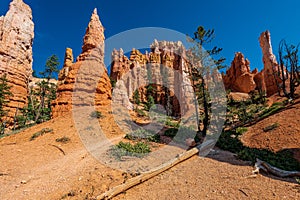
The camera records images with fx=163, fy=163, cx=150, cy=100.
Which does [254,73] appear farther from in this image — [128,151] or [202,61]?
[128,151]

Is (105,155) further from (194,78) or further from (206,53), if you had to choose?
(206,53)

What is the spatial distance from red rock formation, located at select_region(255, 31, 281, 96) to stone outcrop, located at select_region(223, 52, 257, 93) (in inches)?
98.7

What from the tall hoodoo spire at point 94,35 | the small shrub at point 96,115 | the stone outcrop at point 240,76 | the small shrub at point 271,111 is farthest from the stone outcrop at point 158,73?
the small shrub at point 96,115

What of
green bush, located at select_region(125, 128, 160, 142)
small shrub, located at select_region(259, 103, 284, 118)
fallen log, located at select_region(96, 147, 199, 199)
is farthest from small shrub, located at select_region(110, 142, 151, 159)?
small shrub, located at select_region(259, 103, 284, 118)

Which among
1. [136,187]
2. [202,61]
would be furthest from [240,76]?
[136,187]

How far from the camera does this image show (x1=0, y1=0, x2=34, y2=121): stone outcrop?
115ft

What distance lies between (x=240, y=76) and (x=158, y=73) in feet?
93.6

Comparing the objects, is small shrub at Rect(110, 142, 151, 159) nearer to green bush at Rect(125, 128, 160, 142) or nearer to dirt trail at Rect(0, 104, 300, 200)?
dirt trail at Rect(0, 104, 300, 200)

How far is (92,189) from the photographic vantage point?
586 centimetres

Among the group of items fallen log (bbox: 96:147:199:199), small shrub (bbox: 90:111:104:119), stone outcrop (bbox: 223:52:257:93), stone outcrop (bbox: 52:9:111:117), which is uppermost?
stone outcrop (bbox: 223:52:257:93)

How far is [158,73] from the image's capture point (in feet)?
212

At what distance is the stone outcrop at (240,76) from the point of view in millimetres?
49125

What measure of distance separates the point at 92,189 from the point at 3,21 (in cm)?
5468

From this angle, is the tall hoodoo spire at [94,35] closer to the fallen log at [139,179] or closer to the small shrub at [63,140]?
the small shrub at [63,140]
